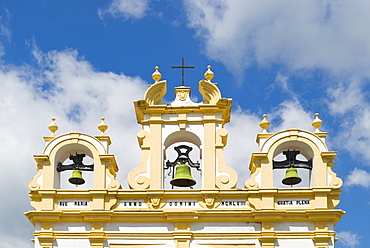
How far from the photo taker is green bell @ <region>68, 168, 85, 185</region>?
35.1m

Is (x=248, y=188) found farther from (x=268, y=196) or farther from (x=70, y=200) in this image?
(x=70, y=200)

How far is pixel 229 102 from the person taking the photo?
35156 millimetres

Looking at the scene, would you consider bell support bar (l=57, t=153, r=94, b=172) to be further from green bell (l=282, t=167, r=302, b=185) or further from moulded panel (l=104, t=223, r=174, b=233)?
green bell (l=282, t=167, r=302, b=185)

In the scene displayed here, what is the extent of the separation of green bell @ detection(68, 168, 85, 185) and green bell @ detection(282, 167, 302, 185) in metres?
6.79

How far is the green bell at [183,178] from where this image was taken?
34.4m

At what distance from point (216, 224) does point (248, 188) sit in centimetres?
157

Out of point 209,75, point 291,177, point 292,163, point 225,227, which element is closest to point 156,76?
point 209,75

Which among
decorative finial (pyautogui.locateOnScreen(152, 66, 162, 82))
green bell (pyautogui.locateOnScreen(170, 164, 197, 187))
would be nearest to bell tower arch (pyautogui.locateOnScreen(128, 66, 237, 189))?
decorative finial (pyautogui.locateOnScreen(152, 66, 162, 82))

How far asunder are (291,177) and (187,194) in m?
3.70

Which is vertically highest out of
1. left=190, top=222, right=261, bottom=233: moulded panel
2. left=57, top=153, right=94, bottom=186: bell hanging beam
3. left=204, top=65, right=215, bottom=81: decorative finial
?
left=204, top=65, right=215, bottom=81: decorative finial

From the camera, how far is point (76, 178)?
35094 mm

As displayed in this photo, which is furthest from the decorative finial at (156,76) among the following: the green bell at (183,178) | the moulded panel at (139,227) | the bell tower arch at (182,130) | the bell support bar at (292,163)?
the moulded panel at (139,227)

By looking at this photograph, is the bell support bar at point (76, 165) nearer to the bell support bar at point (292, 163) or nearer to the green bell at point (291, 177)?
the bell support bar at point (292, 163)

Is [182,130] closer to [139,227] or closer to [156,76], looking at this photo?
[156,76]
